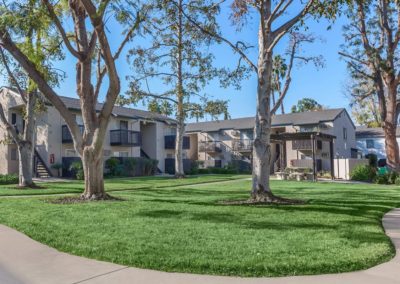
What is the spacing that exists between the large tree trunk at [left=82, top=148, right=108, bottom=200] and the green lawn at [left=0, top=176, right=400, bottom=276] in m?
1.91

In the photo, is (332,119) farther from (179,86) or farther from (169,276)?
(169,276)

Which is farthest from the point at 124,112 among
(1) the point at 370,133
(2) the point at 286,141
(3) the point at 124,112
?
(1) the point at 370,133

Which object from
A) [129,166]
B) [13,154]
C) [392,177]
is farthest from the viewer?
[129,166]

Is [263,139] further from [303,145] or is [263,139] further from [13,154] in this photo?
[303,145]

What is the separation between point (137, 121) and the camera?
1580 inches

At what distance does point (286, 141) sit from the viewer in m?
41.6

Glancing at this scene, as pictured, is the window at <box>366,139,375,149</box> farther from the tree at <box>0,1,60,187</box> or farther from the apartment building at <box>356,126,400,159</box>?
the tree at <box>0,1,60,187</box>

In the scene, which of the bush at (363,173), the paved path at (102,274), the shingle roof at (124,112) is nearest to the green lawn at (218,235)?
the paved path at (102,274)

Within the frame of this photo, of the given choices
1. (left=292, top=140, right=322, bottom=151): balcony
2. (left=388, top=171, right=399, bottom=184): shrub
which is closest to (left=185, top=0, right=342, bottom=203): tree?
(left=388, top=171, right=399, bottom=184): shrub

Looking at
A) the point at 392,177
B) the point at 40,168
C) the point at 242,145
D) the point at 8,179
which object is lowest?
the point at 392,177

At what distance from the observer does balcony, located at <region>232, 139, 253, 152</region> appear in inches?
1850

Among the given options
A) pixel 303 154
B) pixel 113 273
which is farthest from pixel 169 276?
pixel 303 154

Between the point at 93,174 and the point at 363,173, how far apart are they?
19818 millimetres

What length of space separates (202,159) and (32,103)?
31445 mm
